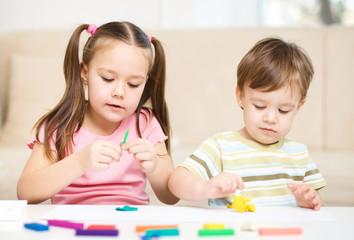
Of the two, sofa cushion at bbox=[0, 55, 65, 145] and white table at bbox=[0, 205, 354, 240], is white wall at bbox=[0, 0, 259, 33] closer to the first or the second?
sofa cushion at bbox=[0, 55, 65, 145]

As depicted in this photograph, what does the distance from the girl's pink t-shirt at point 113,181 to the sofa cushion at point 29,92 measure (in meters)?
1.12

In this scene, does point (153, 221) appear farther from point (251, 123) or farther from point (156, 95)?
point (156, 95)

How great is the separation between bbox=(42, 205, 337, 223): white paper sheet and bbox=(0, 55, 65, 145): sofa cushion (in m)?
1.48

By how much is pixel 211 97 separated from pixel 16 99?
100cm

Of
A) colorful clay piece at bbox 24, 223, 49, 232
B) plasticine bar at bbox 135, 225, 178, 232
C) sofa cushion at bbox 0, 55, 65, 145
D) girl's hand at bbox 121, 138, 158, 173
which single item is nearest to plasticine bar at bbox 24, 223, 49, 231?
colorful clay piece at bbox 24, 223, 49, 232

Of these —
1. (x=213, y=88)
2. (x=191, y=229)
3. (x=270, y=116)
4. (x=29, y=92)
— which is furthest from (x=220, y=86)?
(x=191, y=229)

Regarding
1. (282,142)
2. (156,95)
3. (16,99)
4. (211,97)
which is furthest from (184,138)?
(282,142)

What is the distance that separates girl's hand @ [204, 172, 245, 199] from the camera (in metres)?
0.91

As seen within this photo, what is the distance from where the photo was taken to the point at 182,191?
1.04 metres

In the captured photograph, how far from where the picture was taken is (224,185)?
912mm

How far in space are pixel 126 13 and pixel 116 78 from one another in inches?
88.3

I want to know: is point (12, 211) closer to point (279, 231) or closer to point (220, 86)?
point (279, 231)

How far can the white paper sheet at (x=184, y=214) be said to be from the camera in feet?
2.81

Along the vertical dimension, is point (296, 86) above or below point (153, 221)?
above
